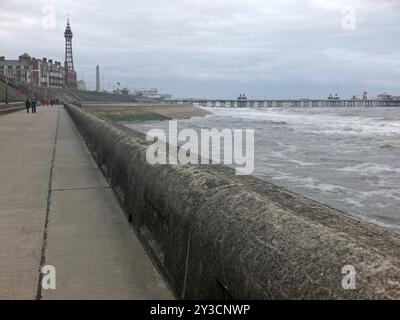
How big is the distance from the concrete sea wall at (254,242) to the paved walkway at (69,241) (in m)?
0.24

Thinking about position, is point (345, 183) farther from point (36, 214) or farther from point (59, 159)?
point (36, 214)

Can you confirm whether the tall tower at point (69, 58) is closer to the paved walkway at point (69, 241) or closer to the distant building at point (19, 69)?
A: the distant building at point (19, 69)

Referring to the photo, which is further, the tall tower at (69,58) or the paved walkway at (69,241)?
the tall tower at (69,58)

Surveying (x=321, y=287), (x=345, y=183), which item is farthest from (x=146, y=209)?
(x=345, y=183)

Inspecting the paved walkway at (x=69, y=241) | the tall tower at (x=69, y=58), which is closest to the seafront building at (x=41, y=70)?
the tall tower at (x=69, y=58)

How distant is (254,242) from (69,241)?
255 centimetres

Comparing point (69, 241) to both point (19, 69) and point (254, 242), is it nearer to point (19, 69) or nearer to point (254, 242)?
point (254, 242)

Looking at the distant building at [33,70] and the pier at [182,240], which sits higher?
the distant building at [33,70]

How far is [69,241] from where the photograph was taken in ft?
14.2

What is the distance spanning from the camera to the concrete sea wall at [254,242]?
1760 millimetres

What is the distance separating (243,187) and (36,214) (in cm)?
313

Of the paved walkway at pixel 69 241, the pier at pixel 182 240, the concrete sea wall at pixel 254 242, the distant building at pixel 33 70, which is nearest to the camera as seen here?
the concrete sea wall at pixel 254 242

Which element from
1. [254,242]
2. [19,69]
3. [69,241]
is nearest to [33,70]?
[19,69]

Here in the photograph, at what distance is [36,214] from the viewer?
5.27m
